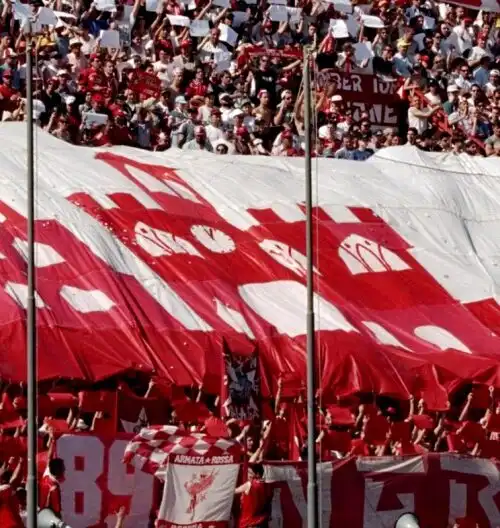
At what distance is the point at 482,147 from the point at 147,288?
1075 cm

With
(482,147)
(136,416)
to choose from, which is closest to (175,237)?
(136,416)

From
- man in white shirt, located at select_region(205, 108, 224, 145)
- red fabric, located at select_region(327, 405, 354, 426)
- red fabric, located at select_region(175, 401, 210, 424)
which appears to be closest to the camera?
red fabric, located at select_region(175, 401, 210, 424)

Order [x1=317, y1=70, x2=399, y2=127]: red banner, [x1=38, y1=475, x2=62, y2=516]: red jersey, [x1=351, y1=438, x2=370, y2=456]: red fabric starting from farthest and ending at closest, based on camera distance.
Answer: [x1=317, y1=70, x2=399, y2=127]: red banner, [x1=351, y1=438, x2=370, y2=456]: red fabric, [x1=38, y1=475, x2=62, y2=516]: red jersey

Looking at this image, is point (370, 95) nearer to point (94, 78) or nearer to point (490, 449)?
point (94, 78)

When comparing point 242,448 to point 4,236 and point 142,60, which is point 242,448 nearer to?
point 4,236

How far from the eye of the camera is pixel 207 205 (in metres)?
33.9

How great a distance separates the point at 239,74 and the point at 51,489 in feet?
50.1

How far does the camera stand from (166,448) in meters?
26.1

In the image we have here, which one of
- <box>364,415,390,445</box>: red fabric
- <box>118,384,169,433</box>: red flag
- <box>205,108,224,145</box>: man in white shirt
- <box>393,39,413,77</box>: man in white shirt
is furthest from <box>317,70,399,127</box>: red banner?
<box>118,384,169,433</box>: red flag

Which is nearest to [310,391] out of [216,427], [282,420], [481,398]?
[216,427]

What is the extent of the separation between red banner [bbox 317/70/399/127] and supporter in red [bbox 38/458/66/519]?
51.5 feet

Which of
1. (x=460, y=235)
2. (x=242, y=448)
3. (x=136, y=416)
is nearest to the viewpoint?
(x=242, y=448)

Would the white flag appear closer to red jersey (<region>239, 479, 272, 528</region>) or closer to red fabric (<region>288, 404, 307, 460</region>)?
red jersey (<region>239, 479, 272, 528</region>)

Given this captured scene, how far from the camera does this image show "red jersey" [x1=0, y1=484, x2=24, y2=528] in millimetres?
23812
